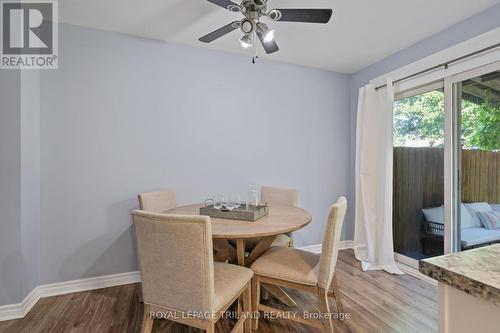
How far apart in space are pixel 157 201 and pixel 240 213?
904mm

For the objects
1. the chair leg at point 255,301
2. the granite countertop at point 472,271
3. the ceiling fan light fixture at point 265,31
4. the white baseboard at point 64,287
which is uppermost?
the ceiling fan light fixture at point 265,31

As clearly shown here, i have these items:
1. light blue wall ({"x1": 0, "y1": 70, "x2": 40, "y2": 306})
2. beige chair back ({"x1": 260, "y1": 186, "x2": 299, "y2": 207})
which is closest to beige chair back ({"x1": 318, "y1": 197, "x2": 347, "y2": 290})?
beige chair back ({"x1": 260, "y1": 186, "x2": 299, "y2": 207})

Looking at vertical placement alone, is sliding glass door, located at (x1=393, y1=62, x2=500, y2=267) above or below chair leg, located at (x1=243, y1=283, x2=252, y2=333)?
above

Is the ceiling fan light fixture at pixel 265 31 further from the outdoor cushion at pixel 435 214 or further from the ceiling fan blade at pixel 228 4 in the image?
the outdoor cushion at pixel 435 214

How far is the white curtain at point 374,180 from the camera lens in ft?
8.62

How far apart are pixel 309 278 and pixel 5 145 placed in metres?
2.37

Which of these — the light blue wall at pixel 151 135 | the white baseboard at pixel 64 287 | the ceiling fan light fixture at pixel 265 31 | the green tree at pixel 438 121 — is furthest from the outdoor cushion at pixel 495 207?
the ceiling fan light fixture at pixel 265 31

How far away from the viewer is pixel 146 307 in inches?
52.5

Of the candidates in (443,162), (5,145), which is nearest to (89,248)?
(5,145)

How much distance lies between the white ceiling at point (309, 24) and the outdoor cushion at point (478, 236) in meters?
1.86

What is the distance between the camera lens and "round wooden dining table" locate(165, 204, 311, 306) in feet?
4.75

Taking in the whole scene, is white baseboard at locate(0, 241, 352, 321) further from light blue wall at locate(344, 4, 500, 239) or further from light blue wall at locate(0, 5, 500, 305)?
light blue wall at locate(344, 4, 500, 239)

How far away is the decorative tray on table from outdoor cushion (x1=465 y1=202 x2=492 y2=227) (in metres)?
1.92

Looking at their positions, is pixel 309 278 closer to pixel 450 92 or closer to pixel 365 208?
pixel 365 208
